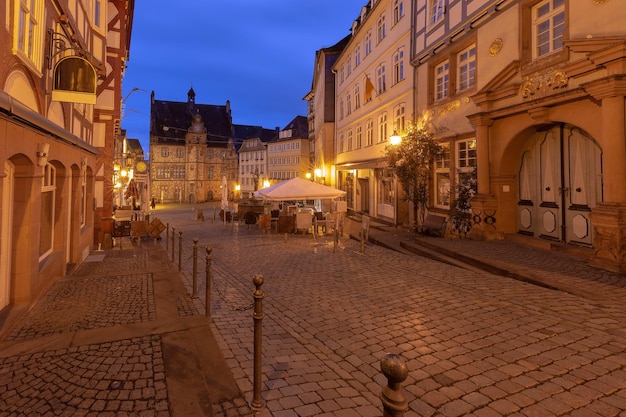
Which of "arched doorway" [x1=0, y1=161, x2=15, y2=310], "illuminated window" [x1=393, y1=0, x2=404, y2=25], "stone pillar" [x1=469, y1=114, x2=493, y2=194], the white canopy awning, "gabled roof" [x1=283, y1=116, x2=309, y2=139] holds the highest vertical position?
"gabled roof" [x1=283, y1=116, x2=309, y2=139]

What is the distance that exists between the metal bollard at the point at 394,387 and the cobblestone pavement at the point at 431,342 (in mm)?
1216

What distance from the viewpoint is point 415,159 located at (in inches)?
551

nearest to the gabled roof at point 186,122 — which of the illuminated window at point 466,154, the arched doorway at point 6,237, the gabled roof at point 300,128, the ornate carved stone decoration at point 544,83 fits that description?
the gabled roof at point 300,128

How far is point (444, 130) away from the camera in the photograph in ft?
47.1

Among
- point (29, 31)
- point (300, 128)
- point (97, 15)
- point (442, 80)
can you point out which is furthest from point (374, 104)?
point (300, 128)

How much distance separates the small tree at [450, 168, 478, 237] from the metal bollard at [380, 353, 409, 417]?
1124 cm

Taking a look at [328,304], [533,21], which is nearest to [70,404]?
[328,304]

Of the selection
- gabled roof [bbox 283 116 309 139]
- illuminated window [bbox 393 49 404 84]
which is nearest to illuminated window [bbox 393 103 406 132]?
illuminated window [bbox 393 49 404 84]

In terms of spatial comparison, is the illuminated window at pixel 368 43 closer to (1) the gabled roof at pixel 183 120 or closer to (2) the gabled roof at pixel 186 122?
(2) the gabled roof at pixel 186 122

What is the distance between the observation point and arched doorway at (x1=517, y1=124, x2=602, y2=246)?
29.7 feet

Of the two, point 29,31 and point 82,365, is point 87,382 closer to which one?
point 82,365

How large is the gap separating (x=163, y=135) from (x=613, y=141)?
217 feet

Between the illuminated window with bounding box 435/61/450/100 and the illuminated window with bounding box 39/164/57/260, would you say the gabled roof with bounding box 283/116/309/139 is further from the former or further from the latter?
the illuminated window with bounding box 39/164/57/260

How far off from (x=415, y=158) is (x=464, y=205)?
2.67 metres
